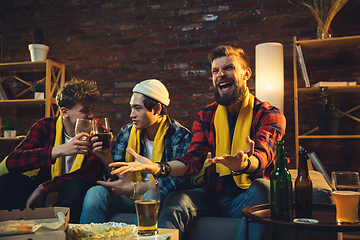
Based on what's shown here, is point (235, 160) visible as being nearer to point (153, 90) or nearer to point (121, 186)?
point (121, 186)

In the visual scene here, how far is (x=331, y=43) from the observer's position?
258cm

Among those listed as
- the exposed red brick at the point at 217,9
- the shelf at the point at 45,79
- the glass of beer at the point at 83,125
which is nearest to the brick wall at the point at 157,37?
the exposed red brick at the point at 217,9

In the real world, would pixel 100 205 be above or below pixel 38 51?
below

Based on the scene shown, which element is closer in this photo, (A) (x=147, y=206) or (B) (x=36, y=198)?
(A) (x=147, y=206)

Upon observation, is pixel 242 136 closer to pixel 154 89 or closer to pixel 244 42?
pixel 154 89

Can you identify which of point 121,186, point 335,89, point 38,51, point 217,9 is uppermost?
point 217,9

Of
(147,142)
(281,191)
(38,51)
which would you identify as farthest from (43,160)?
(38,51)

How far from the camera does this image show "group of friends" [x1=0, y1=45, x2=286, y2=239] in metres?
1.53

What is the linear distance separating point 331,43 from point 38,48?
2633mm

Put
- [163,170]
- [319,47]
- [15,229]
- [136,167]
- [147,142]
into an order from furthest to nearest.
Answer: [319,47], [147,142], [163,170], [136,167], [15,229]

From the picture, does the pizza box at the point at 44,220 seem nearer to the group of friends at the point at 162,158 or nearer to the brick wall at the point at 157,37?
the group of friends at the point at 162,158

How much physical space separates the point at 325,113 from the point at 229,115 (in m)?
1.00

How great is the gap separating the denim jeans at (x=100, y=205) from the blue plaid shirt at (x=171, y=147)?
0.86 feet

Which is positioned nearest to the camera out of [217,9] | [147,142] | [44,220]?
[44,220]
